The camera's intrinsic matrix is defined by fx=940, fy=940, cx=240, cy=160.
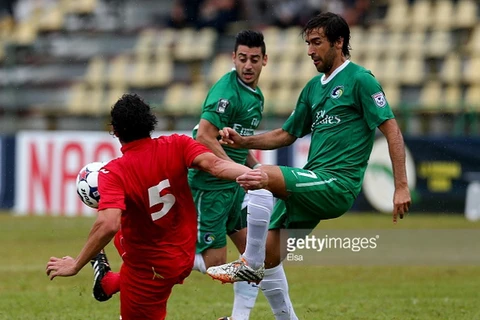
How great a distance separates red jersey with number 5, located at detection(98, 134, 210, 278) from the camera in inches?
248

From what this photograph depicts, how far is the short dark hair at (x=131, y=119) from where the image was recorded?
20.7ft

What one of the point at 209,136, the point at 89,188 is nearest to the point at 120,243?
the point at 89,188

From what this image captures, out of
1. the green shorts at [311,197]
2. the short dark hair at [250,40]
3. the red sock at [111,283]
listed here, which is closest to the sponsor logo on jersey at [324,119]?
the green shorts at [311,197]

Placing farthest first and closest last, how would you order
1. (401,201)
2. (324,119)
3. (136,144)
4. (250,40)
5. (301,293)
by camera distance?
(301,293), (250,40), (324,119), (401,201), (136,144)

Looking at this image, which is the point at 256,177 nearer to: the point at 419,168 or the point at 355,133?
the point at 355,133

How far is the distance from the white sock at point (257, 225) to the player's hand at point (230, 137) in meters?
0.59

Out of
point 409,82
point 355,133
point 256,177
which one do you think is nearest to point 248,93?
point 355,133

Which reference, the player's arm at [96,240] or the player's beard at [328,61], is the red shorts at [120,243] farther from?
the player's beard at [328,61]

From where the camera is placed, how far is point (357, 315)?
28.9 feet

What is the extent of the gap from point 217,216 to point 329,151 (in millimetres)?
1645

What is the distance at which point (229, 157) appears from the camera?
838 centimetres

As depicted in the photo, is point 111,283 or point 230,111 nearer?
point 111,283

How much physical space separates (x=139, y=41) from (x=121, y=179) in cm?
1874

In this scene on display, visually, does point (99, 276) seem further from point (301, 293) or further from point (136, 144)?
point (301, 293)
